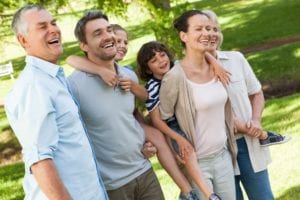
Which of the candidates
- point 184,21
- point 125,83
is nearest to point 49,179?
point 125,83

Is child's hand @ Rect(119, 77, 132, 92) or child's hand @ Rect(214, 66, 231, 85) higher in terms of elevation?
child's hand @ Rect(119, 77, 132, 92)

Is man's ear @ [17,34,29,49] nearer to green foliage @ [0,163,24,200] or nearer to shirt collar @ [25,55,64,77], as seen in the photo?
shirt collar @ [25,55,64,77]

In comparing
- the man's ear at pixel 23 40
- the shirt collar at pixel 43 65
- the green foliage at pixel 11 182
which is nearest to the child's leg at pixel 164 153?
the shirt collar at pixel 43 65

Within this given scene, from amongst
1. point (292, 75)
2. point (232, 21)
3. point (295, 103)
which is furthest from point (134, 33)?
point (295, 103)

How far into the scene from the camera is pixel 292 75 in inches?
530

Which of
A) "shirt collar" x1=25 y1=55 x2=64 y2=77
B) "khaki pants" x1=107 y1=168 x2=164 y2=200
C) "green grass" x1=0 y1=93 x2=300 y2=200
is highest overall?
"shirt collar" x1=25 y1=55 x2=64 y2=77

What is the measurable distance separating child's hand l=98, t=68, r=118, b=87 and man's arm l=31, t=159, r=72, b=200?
2.70 feet

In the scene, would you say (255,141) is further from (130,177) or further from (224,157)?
(130,177)

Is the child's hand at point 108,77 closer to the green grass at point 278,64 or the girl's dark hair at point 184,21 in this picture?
the girl's dark hair at point 184,21

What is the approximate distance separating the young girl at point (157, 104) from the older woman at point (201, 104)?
0.19 ft

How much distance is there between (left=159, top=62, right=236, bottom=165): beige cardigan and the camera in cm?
344

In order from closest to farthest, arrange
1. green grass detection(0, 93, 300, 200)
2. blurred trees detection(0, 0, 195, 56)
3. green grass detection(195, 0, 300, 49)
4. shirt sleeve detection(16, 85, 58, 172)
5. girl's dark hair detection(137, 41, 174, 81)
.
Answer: shirt sleeve detection(16, 85, 58, 172) < girl's dark hair detection(137, 41, 174, 81) < green grass detection(0, 93, 300, 200) < blurred trees detection(0, 0, 195, 56) < green grass detection(195, 0, 300, 49)

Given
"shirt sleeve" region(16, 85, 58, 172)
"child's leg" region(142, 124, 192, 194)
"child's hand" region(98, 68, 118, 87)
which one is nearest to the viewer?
"shirt sleeve" region(16, 85, 58, 172)

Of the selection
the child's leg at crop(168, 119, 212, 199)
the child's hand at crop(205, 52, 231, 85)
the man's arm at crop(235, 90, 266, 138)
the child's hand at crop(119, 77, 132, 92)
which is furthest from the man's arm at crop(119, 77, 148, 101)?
the man's arm at crop(235, 90, 266, 138)
